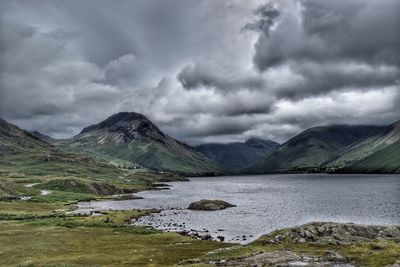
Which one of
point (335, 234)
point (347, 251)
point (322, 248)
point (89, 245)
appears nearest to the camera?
point (347, 251)

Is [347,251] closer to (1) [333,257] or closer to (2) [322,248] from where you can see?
(2) [322,248]

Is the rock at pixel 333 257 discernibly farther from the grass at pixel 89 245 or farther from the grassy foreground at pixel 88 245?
the grassy foreground at pixel 88 245

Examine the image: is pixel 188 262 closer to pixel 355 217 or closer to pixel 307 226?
pixel 307 226

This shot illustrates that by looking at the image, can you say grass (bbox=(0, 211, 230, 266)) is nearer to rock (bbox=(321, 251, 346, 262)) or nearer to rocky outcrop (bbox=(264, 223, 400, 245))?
rocky outcrop (bbox=(264, 223, 400, 245))

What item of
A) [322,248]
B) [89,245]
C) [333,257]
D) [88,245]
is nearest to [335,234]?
[322,248]

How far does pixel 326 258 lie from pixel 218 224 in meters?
84.5

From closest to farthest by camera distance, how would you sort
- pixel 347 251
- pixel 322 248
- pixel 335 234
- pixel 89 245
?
pixel 347 251, pixel 322 248, pixel 335 234, pixel 89 245

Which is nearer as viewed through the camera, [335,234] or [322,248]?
[322,248]

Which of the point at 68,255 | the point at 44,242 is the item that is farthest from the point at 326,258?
the point at 44,242

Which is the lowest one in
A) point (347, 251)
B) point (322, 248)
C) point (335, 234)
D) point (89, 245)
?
point (89, 245)

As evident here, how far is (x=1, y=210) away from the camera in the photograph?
547ft

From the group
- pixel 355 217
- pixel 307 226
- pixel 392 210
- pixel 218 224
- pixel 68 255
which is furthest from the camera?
pixel 392 210

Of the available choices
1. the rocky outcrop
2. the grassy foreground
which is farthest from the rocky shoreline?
the grassy foreground

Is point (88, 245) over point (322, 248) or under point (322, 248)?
under
